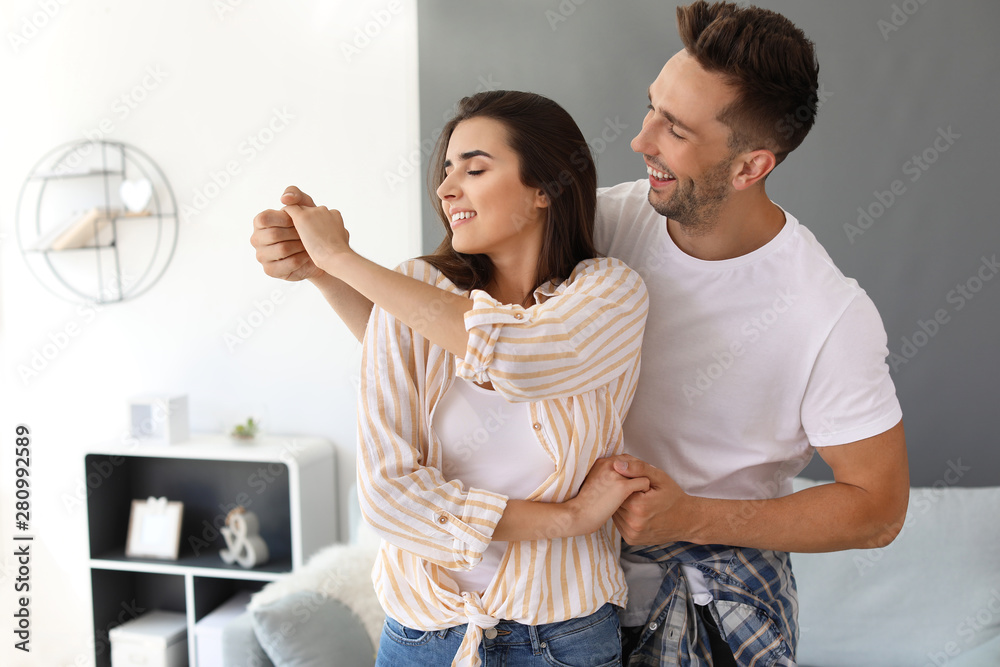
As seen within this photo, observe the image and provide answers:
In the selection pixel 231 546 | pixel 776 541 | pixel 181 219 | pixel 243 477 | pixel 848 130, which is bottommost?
pixel 231 546

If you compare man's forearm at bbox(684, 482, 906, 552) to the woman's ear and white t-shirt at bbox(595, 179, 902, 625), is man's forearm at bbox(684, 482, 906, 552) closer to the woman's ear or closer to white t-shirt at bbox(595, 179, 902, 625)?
white t-shirt at bbox(595, 179, 902, 625)

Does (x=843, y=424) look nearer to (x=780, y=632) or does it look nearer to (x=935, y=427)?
(x=780, y=632)

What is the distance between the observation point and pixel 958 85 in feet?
7.31

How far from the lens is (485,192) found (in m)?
1.17

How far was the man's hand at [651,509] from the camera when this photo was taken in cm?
115

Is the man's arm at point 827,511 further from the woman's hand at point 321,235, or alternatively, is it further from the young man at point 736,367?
the woman's hand at point 321,235

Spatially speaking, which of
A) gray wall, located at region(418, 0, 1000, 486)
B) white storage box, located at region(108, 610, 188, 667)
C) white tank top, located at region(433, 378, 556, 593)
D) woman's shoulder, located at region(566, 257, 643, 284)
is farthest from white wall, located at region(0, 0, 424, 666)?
white tank top, located at region(433, 378, 556, 593)

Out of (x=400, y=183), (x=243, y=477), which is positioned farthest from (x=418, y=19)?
(x=243, y=477)

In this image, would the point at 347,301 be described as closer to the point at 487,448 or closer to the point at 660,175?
the point at 487,448

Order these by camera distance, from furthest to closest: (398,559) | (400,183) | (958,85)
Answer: (400,183)
(958,85)
(398,559)

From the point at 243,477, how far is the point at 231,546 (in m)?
0.29

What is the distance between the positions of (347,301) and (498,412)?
13.1 inches

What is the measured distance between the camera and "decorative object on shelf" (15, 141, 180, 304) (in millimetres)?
3143

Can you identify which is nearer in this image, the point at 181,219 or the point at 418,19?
the point at 418,19
